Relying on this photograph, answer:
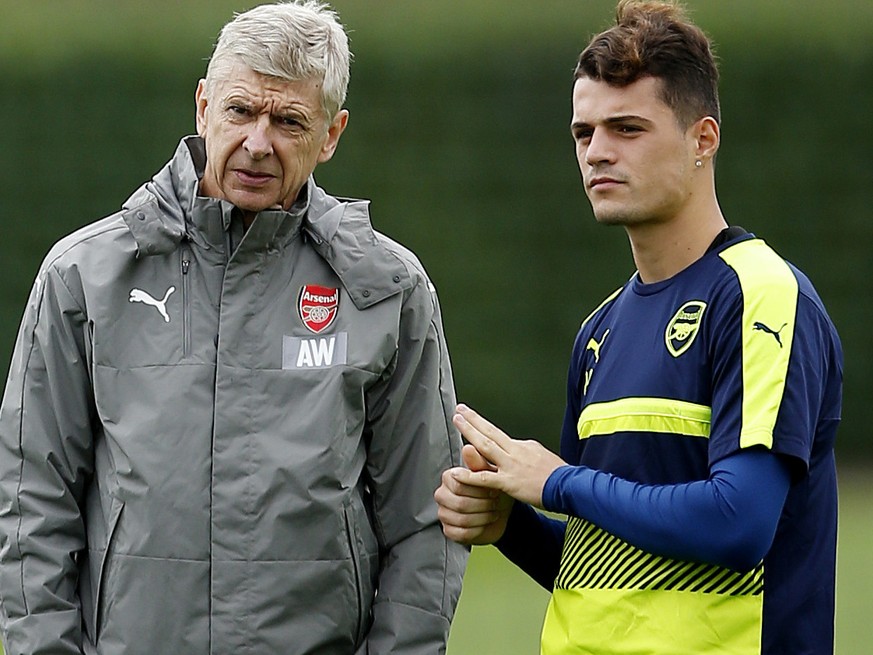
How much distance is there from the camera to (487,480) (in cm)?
269

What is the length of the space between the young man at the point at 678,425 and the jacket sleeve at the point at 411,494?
16 cm

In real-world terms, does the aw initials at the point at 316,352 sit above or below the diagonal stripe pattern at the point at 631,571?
above

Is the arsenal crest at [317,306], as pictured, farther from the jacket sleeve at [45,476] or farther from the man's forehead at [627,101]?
the man's forehead at [627,101]

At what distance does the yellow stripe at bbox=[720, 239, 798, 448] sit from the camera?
7.84ft

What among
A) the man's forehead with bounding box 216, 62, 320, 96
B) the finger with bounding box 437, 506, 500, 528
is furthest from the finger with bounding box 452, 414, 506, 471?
the man's forehead with bounding box 216, 62, 320, 96

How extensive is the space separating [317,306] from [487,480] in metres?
0.49

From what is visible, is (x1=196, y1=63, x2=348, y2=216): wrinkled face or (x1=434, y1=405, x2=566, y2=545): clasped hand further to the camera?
(x1=196, y1=63, x2=348, y2=216): wrinkled face

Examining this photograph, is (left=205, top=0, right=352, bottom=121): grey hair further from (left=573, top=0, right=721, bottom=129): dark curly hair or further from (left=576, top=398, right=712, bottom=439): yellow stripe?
(left=576, top=398, right=712, bottom=439): yellow stripe

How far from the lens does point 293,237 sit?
2941 millimetres

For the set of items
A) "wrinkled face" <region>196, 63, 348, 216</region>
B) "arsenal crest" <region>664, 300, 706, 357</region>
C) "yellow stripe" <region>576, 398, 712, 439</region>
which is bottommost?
"yellow stripe" <region>576, 398, 712, 439</region>

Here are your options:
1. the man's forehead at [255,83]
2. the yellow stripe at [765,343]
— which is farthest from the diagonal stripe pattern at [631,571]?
the man's forehead at [255,83]

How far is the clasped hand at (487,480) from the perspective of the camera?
2.63 metres

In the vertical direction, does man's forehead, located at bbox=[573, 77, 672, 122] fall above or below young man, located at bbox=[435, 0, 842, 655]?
above

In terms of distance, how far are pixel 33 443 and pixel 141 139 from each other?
17.7 ft
